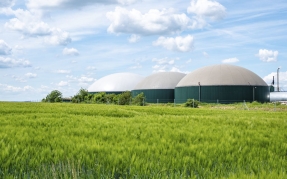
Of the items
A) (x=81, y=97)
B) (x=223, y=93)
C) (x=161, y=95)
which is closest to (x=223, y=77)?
(x=223, y=93)

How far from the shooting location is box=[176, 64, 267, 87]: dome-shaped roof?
54000 millimetres

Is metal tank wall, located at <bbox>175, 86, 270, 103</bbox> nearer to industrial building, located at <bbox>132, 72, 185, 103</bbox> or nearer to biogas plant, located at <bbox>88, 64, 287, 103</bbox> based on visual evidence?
biogas plant, located at <bbox>88, 64, 287, 103</bbox>

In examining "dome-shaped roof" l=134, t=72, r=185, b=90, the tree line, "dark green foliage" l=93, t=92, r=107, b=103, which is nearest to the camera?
the tree line

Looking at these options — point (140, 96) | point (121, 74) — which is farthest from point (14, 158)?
point (121, 74)

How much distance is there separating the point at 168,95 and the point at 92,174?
201 feet

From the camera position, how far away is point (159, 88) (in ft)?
214

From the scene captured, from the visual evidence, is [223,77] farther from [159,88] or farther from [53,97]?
[53,97]

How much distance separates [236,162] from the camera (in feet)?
16.6

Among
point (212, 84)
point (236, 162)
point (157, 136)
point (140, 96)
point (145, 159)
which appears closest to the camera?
point (145, 159)

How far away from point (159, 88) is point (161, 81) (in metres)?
2.15

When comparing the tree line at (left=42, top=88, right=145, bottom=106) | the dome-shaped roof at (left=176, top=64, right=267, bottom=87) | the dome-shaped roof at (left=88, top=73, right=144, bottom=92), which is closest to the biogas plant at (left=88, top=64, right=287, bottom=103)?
the dome-shaped roof at (left=176, top=64, right=267, bottom=87)

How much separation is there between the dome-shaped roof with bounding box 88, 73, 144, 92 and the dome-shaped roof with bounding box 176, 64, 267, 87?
2586 centimetres

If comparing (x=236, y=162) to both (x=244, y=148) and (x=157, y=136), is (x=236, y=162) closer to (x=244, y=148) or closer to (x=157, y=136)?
(x=244, y=148)

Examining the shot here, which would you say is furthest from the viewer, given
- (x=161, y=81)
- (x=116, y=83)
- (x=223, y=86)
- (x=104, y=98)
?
(x=116, y=83)
